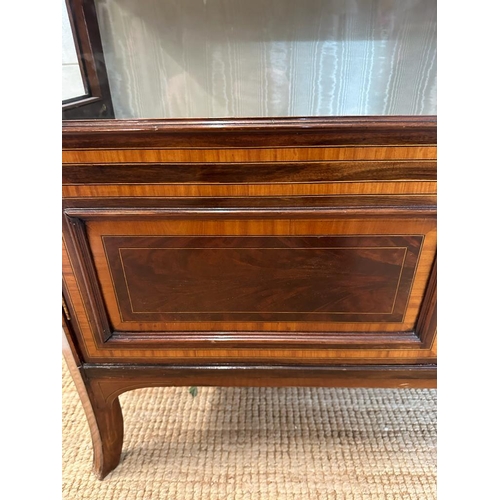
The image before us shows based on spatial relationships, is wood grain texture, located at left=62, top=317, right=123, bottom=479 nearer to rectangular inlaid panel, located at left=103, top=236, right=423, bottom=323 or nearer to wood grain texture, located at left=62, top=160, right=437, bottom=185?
rectangular inlaid panel, located at left=103, top=236, right=423, bottom=323

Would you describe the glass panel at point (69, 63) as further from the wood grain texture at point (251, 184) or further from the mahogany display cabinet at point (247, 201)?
the wood grain texture at point (251, 184)

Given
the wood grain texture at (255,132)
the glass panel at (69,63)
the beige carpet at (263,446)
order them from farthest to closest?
1. the beige carpet at (263,446)
2. the glass panel at (69,63)
3. the wood grain texture at (255,132)

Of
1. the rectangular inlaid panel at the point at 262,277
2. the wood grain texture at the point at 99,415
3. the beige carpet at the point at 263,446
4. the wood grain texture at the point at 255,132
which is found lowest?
the beige carpet at the point at 263,446

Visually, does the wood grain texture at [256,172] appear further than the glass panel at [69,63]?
No

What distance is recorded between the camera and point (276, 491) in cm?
64

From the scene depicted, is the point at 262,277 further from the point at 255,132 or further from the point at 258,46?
the point at 258,46

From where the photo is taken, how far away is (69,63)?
0.54m

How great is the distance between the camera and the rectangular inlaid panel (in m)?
0.45

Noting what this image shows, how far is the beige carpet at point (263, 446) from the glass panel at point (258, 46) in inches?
21.8

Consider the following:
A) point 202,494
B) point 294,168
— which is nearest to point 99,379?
point 202,494

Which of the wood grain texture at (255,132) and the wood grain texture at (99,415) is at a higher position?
the wood grain texture at (255,132)

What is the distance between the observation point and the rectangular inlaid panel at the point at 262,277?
1.47 ft

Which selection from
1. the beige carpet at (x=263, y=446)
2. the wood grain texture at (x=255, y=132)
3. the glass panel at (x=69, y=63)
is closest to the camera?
the wood grain texture at (x=255, y=132)

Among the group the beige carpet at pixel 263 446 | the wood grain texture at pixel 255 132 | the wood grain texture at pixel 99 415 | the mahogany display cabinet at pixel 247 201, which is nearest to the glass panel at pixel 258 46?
the mahogany display cabinet at pixel 247 201
